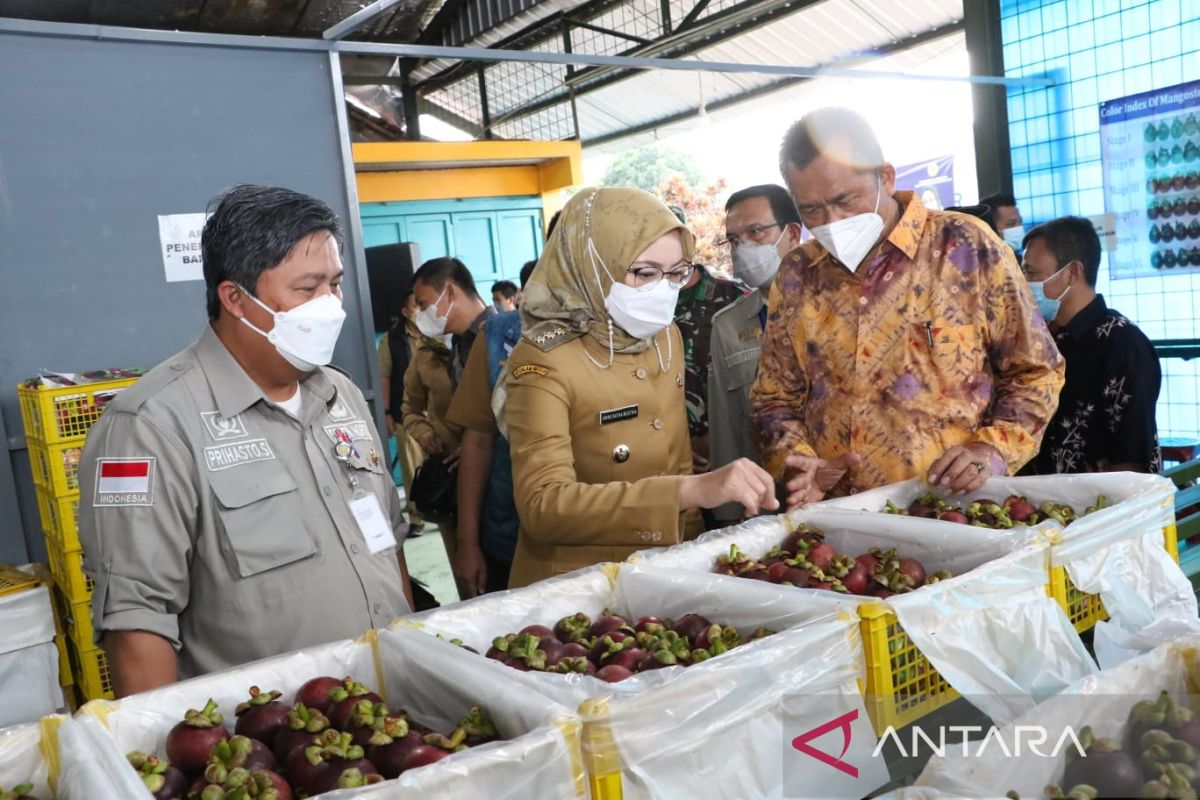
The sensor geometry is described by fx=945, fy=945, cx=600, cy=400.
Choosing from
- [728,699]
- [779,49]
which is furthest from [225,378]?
[779,49]

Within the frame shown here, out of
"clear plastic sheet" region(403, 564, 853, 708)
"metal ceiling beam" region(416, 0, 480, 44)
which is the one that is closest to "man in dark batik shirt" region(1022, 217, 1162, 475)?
"clear plastic sheet" region(403, 564, 853, 708)

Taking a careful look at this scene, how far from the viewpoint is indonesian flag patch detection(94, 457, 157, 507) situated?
1.59 meters

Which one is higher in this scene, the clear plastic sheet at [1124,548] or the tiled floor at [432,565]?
the clear plastic sheet at [1124,548]

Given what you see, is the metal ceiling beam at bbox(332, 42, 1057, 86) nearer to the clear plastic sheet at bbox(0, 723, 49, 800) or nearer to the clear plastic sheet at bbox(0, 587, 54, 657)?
the clear plastic sheet at bbox(0, 587, 54, 657)

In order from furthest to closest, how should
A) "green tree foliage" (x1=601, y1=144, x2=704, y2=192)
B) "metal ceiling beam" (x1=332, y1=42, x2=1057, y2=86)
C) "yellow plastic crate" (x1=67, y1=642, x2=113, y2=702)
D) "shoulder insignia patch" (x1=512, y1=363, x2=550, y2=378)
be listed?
"green tree foliage" (x1=601, y1=144, x2=704, y2=192)
"metal ceiling beam" (x1=332, y1=42, x2=1057, y2=86)
"yellow plastic crate" (x1=67, y1=642, x2=113, y2=702)
"shoulder insignia patch" (x1=512, y1=363, x2=550, y2=378)

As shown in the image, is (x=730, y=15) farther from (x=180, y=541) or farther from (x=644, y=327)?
(x=180, y=541)

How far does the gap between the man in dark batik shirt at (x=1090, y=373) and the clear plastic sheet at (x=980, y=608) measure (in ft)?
5.23

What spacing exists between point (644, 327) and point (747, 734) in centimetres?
113

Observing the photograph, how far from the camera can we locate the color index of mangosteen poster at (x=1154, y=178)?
4.20 meters

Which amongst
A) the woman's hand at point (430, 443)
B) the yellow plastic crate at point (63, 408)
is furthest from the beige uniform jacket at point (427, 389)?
the yellow plastic crate at point (63, 408)

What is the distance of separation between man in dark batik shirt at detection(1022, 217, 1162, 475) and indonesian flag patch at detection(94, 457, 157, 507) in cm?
267

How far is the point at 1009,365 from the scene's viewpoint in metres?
2.17

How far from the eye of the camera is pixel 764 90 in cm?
1020

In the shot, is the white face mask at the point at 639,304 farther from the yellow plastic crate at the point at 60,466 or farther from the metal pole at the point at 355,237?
the yellow plastic crate at the point at 60,466
